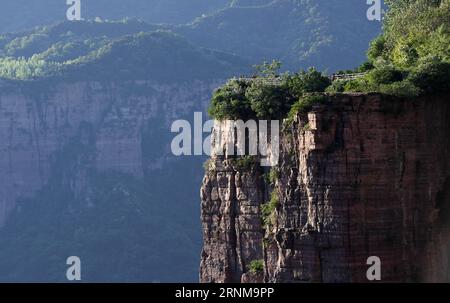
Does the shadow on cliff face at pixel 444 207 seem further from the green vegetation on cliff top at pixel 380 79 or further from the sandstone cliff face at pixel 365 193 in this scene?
the green vegetation on cliff top at pixel 380 79

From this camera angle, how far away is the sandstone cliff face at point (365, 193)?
2244 inches

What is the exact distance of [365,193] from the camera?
5691 cm

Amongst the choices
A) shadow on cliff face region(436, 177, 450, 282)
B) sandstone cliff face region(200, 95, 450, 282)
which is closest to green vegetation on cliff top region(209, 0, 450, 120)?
sandstone cliff face region(200, 95, 450, 282)

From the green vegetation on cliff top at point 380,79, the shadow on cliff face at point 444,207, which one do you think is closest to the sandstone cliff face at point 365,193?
the shadow on cliff face at point 444,207

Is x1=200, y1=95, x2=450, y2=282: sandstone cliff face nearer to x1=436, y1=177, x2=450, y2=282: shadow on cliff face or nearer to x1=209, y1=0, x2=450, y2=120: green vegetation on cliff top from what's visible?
x1=436, y1=177, x2=450, y2=282: shadow on cliff face

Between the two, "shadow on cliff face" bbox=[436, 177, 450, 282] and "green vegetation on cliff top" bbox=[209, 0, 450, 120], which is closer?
"shadow on cliff face" bbox=[436, 177, 450, 282]

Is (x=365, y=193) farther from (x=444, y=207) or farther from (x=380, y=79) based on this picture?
(x=380, y=79)

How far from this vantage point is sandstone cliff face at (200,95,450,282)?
57000mm

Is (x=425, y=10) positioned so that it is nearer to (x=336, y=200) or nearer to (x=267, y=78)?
(x=267, y=78)

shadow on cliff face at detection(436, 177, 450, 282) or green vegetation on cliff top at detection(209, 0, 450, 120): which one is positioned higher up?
green vegetation on cliff top at detection(209, 0, 450, 120)

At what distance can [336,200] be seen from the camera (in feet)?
187

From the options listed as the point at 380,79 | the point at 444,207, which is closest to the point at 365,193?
the point at 444,207

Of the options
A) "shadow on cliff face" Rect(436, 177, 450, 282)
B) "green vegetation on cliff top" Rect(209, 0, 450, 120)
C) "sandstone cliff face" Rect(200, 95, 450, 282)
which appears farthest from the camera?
"green vegetation on cliff top" Rect(209, 0, 450, 120)
